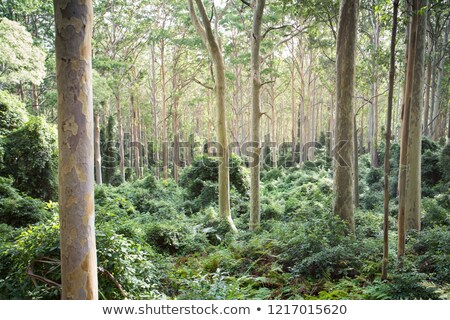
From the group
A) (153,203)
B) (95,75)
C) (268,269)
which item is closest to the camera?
(268,269)

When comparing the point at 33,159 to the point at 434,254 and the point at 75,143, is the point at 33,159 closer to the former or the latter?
the point at 75,143

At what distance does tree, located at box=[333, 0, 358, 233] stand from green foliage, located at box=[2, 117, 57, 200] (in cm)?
816

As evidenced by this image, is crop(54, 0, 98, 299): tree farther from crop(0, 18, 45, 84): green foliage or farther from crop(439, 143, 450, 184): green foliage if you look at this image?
crop(439, 143, 450, 184): green foliage

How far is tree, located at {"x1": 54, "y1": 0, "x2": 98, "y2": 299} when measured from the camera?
8.49 ft

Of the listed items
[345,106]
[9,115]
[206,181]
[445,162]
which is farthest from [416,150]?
[9,115]

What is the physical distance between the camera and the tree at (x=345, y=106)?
7312 millimetres

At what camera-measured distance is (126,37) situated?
21297 millimetres

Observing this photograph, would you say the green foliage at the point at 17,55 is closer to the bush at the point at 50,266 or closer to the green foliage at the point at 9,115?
the green foliage at the point at 9,115

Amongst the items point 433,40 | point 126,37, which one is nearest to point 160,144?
point 126,37

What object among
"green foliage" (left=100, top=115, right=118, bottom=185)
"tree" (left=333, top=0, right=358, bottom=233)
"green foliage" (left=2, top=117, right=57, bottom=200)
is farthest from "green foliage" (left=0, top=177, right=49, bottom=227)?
"green foliage" (left=100, top=115, right=118, bottom=185)

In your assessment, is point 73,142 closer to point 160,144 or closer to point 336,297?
point 336,297

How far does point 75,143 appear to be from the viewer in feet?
8.59

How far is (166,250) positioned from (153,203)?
604cm

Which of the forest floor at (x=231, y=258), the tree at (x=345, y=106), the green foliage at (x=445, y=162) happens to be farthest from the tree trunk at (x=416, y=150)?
the green foliage at (x=445, y=162)
